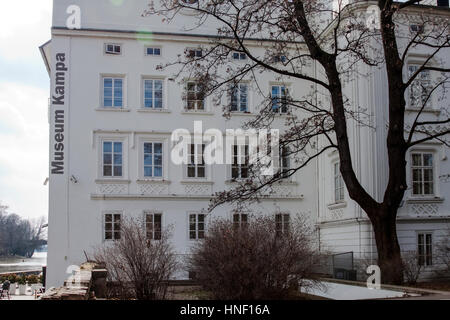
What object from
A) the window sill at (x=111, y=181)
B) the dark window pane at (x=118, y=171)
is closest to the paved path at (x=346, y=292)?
the window sill at (x=111, y=181)

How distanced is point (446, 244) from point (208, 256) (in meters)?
14.3

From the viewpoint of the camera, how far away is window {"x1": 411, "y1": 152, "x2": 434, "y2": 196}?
24.1 meters

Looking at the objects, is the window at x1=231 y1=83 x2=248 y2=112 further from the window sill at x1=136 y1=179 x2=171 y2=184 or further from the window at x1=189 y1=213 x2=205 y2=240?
the window at x1=189 y1=213 x2=205 y2=240

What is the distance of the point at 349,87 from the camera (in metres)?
25.0

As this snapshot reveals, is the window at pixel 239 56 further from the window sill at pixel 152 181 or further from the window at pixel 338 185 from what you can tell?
the window at pixel 338 185

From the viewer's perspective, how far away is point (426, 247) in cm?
2377

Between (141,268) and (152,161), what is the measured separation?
546 inches

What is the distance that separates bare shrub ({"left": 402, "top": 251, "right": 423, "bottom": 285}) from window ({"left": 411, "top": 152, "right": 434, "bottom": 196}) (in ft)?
15.2

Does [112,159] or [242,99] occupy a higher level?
[242,99]

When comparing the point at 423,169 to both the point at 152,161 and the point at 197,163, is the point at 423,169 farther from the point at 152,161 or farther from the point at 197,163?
the point at 152,161

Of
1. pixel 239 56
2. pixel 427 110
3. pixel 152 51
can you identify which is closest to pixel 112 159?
pixel 152 51

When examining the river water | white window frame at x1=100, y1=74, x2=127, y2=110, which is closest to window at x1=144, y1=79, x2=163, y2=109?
white window frame at x1=100, y1=74, x2=127, y2=110

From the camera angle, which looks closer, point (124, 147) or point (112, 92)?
point (124, 147)
